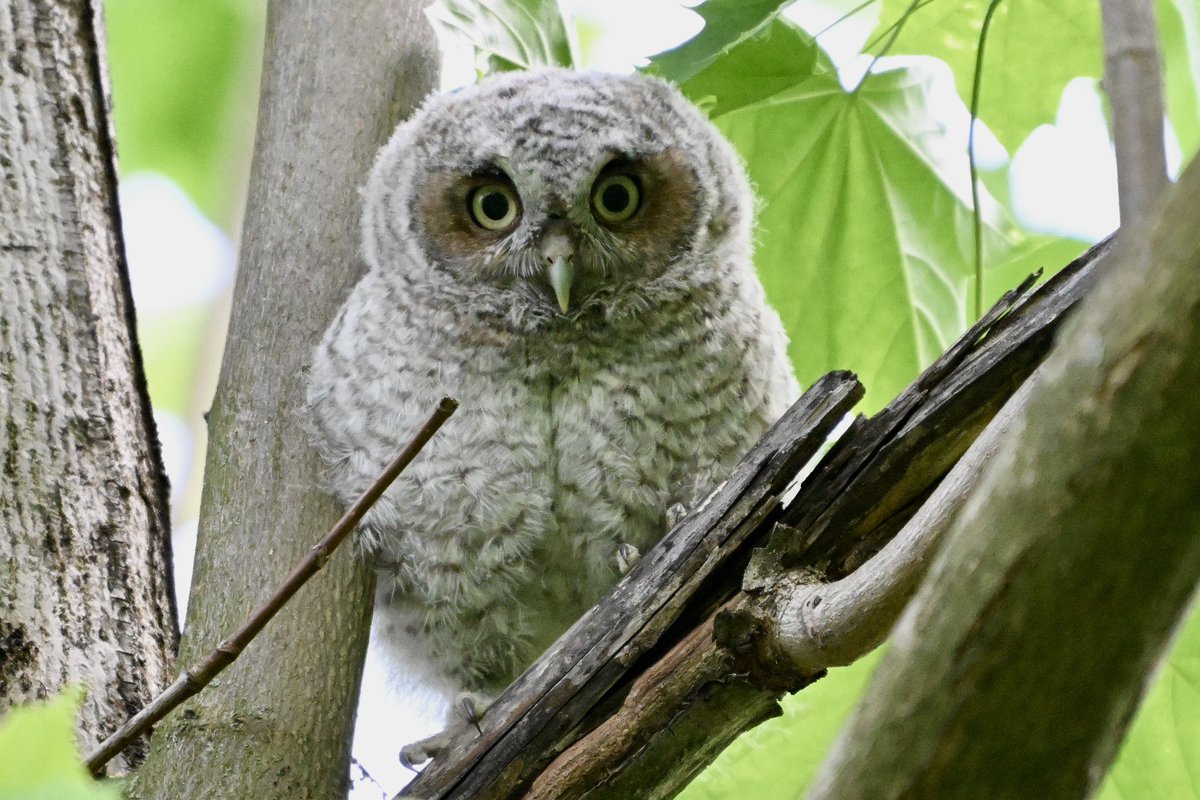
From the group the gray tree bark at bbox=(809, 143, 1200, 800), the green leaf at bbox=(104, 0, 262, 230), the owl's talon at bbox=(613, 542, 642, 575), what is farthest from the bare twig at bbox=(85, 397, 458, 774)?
the green leaf at bbox=(104, 0, 262, 230)

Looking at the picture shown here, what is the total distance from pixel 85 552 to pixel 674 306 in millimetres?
1028

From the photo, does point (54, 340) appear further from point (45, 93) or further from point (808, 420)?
point (808, 420)

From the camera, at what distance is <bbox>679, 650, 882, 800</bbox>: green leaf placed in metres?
1.94

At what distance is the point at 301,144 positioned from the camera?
2133mm

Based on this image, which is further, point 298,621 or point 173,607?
point 173,607

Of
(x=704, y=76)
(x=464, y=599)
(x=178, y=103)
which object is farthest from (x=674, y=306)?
(x=178, y=103)

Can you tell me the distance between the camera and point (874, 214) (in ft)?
7.07

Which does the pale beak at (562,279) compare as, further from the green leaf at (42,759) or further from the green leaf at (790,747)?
the green leaf at (42,759)

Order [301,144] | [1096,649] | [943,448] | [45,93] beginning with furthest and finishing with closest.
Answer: [301,144], [45,93], [943,448], [1096,649]

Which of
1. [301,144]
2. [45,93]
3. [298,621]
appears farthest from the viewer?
[301,144]

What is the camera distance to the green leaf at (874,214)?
2115mm

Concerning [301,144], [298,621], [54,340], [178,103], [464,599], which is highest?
[178,103]

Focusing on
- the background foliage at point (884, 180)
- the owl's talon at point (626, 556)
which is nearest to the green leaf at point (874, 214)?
the background foliage at point (884, 180)

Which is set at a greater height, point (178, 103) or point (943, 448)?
point (178, 103)
